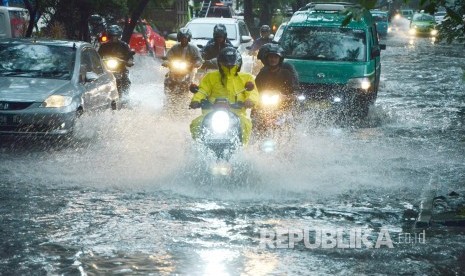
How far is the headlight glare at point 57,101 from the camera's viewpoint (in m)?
13.3

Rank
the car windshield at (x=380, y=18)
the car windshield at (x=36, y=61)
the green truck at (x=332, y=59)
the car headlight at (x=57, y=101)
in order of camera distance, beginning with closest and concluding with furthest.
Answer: the car headlight at (x=57, y=101) → the car windshield at (x=36, y=61) → the green truck at (x=332, y=59) → the car windshield at (x=380, y=18)

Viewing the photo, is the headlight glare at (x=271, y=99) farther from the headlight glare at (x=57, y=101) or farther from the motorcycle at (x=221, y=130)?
the headlight glare at (x=57, y=101)

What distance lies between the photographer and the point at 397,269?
286 inches

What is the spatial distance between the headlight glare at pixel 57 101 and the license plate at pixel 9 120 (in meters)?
0.45

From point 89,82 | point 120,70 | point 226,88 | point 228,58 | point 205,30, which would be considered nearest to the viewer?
point 228,58

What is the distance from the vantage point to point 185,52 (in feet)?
61.5

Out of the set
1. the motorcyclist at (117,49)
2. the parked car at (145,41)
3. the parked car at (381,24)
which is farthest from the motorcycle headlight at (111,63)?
the parked car at (381,24)

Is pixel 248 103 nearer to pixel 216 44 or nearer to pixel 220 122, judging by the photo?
pixel 220 122

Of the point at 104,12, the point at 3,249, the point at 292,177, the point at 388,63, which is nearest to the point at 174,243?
the point at 3,249

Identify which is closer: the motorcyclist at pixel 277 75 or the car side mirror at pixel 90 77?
the motorcyclist at pixel 277 75

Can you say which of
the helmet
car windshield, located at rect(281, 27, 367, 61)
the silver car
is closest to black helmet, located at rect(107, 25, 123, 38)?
the silver car

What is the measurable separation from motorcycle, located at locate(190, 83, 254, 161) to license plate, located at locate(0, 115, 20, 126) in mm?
3548

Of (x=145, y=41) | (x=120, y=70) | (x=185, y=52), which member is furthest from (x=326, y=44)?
(x=145, y=41)

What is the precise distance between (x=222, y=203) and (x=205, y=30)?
1613 centimetres
